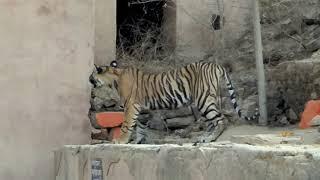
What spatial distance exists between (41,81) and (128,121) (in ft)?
5.74

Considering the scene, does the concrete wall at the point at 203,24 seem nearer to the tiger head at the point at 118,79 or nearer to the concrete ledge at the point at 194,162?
the tiger head at the point at 118,79

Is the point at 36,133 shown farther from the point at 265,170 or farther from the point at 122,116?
the point at 265,170

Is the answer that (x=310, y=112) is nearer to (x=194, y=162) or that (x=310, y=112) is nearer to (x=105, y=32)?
(x=105, y=32)

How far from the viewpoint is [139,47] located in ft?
40.4

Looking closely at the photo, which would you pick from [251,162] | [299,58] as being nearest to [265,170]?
[251,162]

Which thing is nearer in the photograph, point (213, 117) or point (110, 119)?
point (110, 119)

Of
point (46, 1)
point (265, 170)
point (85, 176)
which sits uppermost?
point (46, 1)

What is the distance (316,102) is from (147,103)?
294cm

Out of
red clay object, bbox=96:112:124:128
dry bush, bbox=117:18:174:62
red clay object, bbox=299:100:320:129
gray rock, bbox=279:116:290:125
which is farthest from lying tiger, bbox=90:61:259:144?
red clay object, bbox=299:100:320:129

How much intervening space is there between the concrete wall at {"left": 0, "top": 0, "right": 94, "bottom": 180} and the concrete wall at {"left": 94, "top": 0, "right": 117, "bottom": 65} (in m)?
1.61

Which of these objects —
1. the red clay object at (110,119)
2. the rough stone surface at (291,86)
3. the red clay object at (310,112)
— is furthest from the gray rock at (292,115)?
the red clay object at (110,119)

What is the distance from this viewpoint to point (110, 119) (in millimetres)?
10266

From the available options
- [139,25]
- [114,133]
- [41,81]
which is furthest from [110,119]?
[139,25]

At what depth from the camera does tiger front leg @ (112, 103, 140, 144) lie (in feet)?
33.3
